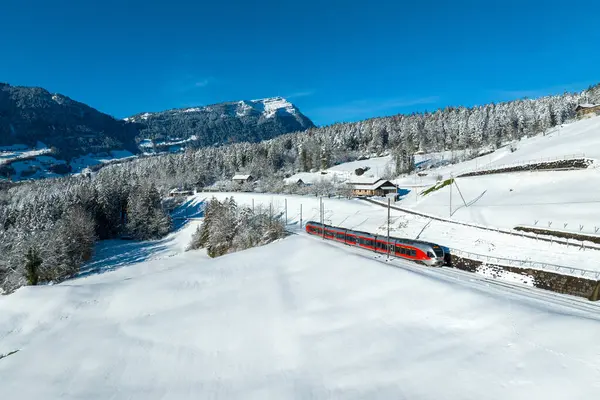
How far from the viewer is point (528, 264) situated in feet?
93.2

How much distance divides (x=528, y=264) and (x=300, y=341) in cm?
2106

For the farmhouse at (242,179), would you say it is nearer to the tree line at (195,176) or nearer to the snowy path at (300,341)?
the tree line at (195,176)

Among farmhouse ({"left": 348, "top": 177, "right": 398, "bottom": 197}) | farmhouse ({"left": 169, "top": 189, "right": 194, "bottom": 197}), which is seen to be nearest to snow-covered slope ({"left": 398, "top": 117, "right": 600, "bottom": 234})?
farmhouse ({"left": 348, "top": 177, "right": 398, "bottom": 197})

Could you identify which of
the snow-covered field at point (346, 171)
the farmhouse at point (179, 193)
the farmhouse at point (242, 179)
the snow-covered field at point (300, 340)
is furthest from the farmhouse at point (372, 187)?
the farmhouse at point (179, 193)

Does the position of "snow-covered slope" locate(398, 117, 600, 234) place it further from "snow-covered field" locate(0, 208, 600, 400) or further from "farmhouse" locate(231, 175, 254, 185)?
"farmhouse" locate(231, 175, 254, 185)

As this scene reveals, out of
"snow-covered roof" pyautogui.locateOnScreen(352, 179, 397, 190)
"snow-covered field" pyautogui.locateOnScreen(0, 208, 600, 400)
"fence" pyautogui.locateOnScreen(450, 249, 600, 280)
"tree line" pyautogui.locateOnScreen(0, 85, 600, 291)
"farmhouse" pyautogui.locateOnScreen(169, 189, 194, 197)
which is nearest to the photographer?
"snow-covered field" pyautogui.locateOnScreen(0, 208, 600, 400)

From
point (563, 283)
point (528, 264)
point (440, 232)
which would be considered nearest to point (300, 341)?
point (563, 283)

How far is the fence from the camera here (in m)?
25.1

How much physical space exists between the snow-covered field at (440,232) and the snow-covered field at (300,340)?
13125 millimetres

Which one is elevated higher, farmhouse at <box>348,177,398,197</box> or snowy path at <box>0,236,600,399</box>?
farmhouse at <box>348,177,398,197</box>

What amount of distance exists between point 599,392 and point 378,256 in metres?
25.4

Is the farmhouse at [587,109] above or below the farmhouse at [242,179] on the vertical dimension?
above

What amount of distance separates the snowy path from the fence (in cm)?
819

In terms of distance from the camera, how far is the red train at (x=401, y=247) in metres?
31.7
